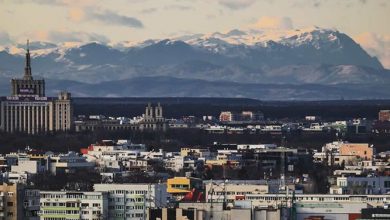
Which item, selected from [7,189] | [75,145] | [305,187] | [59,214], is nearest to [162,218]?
[59,214]

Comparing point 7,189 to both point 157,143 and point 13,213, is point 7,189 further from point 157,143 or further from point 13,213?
point 157,143

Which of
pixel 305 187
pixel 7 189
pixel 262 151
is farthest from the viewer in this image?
pixel 262 151

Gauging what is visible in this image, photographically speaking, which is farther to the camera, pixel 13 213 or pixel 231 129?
pixel 231 129

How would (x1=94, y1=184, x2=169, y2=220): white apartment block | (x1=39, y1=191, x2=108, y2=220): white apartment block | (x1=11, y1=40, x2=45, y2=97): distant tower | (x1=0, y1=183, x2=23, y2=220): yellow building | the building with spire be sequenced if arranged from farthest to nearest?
(x1=11, y1=40, x2=45, y2=97): distant tower, the building with spire, (x1=0, y1=183, x2=23, y2=220): yellow building, (x1=94, y1=184, x2=169, y2=220): white apartment block, (x1=39, y1=191, x2=108, y2=220): white apartment block

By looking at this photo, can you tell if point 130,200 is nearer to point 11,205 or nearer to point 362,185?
point 11,205

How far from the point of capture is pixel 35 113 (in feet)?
495

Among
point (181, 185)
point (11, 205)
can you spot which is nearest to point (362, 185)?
point (181, 185)

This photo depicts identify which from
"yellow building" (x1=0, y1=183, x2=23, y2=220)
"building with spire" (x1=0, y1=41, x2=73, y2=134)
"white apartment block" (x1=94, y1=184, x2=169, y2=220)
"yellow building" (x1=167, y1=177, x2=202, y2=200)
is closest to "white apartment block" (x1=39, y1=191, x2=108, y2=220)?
"white apartment block" (x1=94, y1=184, x2=169, y2=220)

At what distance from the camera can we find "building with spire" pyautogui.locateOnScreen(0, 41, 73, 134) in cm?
14800

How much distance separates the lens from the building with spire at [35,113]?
148 m

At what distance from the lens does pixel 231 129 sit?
155 m

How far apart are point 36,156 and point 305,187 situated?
27986 mm

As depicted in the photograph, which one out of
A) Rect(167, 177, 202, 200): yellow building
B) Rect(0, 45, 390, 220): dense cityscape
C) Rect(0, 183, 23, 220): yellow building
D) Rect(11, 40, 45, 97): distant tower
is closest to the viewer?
Rect(0, 45, 390, 220): dense cityscape

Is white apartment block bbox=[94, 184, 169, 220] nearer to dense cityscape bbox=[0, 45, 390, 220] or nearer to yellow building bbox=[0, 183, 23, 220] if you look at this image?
dense cityscape bbox=[0, 45, 390, 220]
